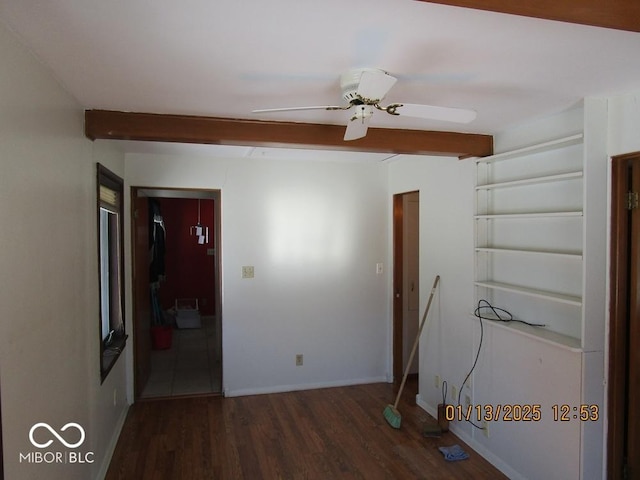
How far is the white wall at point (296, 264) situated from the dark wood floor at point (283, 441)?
352 millimetres

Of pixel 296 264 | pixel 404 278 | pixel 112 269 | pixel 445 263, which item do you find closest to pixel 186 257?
pixel 296 264

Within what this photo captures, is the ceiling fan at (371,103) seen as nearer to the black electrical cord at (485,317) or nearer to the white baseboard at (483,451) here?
the black electrical cord at (485,317)

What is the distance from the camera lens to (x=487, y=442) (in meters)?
2.94

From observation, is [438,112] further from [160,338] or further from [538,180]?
[160,338]

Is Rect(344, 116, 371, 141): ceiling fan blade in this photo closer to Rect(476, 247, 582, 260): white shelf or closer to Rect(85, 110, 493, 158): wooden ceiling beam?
Rect(85, 110, 493, 158): wooden ceiling beam

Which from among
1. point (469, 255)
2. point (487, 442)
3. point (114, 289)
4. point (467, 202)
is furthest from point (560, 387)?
point (114, 289)

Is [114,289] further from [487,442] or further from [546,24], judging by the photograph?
[546,24]

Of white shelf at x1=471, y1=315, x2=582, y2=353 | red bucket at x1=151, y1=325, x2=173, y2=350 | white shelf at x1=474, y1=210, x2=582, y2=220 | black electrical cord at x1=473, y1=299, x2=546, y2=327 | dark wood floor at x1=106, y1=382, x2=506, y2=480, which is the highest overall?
white shelf at x1=474, y1=210, x2=582, y2=220

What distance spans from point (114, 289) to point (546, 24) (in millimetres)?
3386

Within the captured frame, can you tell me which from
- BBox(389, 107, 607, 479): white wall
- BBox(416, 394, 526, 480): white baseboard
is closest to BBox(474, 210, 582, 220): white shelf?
BBox(389, 107, 607, 479): white wall

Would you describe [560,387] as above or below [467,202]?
below

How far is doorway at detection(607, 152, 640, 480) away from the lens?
215 centimetres

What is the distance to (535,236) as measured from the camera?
8.69 ft

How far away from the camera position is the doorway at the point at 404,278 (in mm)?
4348
